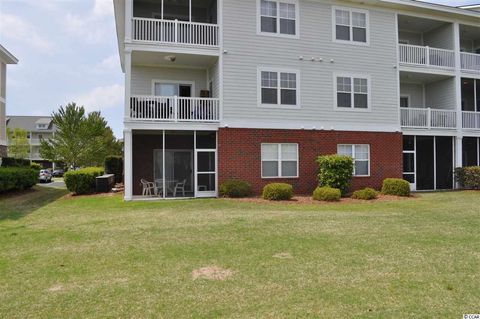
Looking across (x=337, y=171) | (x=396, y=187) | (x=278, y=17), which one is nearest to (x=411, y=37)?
(x=278, y=17)

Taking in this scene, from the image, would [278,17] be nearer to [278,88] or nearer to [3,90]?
[278,88]

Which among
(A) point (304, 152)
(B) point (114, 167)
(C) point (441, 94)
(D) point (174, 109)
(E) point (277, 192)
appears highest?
(C) point (441, 94)

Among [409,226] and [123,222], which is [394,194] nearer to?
[409,226]

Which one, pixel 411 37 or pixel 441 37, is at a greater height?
pixel 411 37

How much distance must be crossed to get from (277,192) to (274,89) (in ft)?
16.4

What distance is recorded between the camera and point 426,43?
23.6 metres

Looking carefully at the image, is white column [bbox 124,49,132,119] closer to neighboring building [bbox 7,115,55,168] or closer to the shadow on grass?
the shadow on grass

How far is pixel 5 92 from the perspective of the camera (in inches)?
1098

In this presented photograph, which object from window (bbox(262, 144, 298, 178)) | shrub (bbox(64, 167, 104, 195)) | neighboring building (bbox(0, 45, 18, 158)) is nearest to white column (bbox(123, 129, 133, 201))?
shrub (bbox(64, 167, 104, 195))

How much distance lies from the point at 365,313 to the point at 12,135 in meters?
54.9

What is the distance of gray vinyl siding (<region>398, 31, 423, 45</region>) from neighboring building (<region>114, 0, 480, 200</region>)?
1.70 metres

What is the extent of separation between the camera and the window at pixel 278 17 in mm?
18328

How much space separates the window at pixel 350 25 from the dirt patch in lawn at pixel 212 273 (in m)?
15.6

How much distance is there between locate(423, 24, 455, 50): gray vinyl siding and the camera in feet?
71.9
